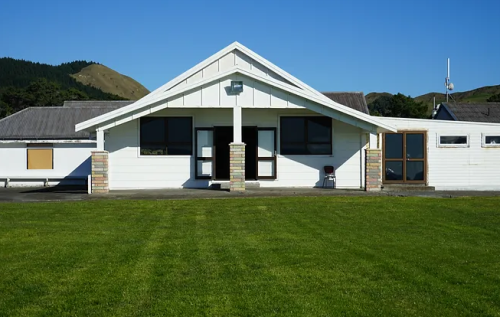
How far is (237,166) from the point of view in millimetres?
17781

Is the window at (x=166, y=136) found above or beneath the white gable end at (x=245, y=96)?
beneath

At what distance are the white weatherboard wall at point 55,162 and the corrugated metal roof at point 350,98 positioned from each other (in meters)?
10.3

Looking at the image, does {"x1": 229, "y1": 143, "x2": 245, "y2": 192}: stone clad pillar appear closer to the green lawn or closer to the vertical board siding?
the vertical board siding

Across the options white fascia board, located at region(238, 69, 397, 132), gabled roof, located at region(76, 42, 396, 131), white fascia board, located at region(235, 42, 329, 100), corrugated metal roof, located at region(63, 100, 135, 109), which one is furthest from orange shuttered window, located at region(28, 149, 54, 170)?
white fascia board, located at region(238, 69, 397, 132)

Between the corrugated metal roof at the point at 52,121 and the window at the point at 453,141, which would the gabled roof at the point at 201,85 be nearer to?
the window at the point at 453,141

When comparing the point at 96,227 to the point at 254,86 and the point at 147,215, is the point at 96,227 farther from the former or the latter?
the point at 254,86

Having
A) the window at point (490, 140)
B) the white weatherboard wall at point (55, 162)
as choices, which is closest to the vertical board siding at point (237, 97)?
the window at point (490, 140)

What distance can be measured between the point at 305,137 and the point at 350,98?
488 centimetres

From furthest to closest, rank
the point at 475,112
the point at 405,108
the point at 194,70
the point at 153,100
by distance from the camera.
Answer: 1. the point at 405,108
2. the point at 475,112
3. the point at 194,70
4. the point at 153,100

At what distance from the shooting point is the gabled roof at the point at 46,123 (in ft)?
83.3

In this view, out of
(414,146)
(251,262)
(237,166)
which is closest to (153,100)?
(237,166)

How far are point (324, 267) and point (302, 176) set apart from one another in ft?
41.9

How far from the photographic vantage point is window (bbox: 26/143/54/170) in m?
24.7

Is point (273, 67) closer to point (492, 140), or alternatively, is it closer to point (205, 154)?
point (205, 154)
